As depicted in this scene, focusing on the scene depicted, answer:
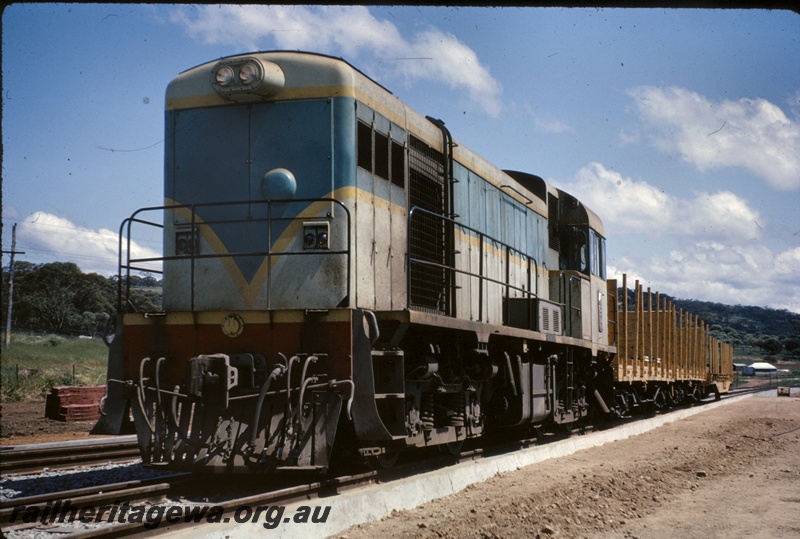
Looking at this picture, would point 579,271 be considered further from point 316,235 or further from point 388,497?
point 388,497

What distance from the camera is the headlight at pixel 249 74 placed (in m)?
7.66

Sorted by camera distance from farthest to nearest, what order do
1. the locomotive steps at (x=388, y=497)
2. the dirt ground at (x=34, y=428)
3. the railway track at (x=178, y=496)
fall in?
the dirt ground at (x=34, y=428) → the railway track at (x=178, y=496) → the locomotive steps at (x=388, y=497)

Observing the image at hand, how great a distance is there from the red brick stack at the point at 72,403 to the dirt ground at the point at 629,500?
11137 mm

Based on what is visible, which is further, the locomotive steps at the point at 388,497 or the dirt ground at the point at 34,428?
the dirt ground at the point at 34,428

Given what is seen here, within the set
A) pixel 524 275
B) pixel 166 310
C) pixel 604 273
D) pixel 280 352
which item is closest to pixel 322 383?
pixel 280 352

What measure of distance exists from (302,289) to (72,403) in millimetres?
11825

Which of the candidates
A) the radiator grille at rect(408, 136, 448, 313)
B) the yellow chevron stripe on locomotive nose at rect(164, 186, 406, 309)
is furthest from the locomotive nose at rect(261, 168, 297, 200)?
the radiator grille at rect(408, 136, 448, 313)

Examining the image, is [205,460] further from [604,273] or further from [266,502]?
[604,273]

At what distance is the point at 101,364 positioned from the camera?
3312cm

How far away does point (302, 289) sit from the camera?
24.7 feet

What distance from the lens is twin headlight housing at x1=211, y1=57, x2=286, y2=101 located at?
766 cm

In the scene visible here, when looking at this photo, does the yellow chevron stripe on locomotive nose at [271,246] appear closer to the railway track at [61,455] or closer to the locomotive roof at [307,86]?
the locomotive roof at [307,86]

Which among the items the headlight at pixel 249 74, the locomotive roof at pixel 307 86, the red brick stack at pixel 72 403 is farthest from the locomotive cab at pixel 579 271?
→ the red brick stack at pixel 72 403

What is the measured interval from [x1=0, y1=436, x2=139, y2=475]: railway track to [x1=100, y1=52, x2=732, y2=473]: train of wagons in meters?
2.45
